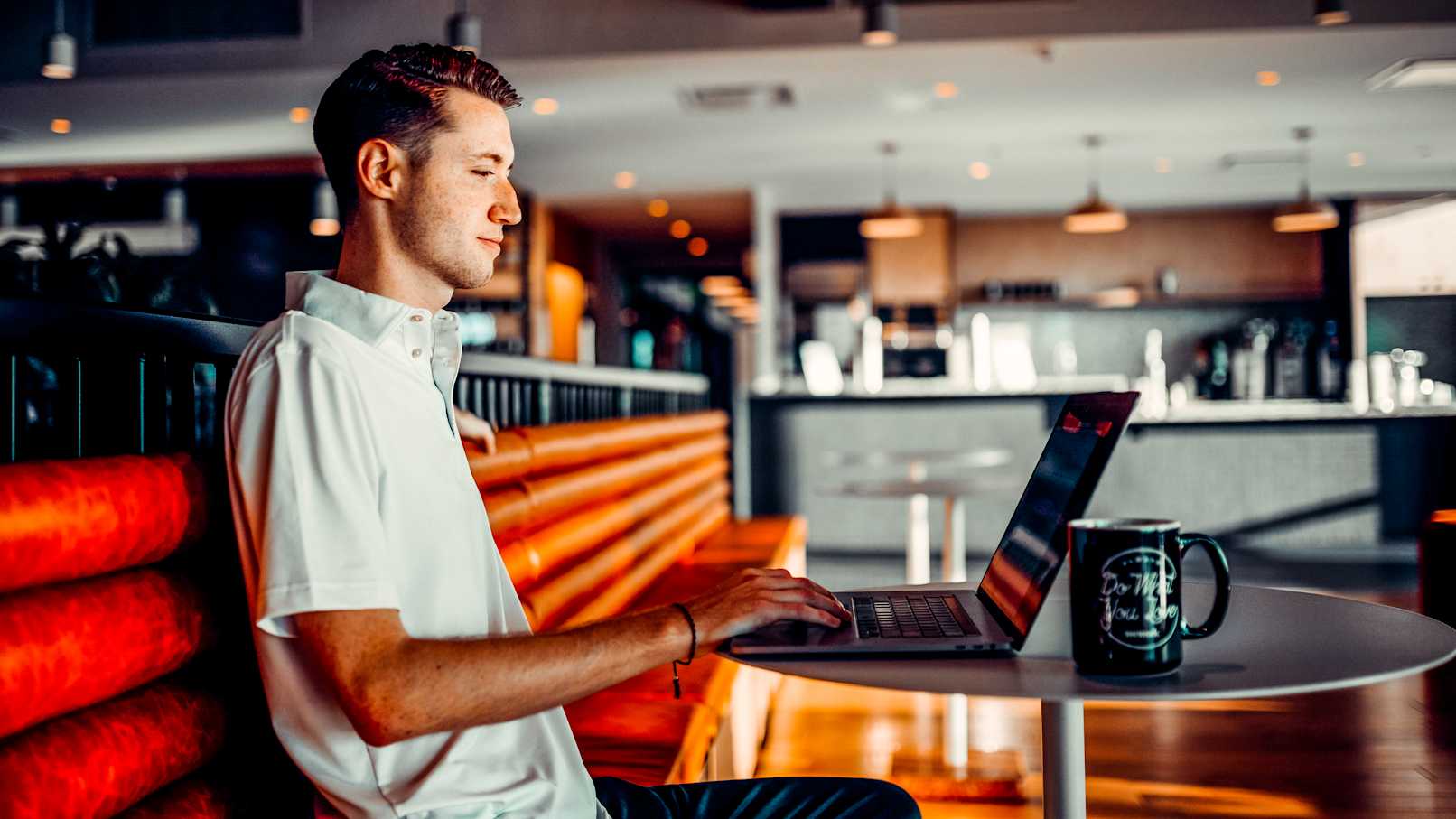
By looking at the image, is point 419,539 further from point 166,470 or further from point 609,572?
point 609,572

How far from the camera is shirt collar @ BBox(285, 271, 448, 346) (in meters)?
1.04

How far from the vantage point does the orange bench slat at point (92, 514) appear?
0.84 m

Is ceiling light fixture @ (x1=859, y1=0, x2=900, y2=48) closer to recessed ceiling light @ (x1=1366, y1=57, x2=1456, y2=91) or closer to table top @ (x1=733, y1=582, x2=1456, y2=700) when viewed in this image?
recessed ceiling light @ (x1=1366, y1=57, x2=1456, y2=91)

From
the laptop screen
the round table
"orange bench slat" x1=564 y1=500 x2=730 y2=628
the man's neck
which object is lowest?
"orange bench slat" x1=564 y1=500 x2=730 y2=628

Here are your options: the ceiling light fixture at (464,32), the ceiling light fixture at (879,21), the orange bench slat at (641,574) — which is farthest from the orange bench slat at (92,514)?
the ceiling light fixture at (879,21)

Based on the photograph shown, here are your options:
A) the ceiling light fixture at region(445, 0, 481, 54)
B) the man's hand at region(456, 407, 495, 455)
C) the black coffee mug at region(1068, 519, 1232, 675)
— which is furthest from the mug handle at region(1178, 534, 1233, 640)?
the ceiling light fixture at region(445, 0, 481, 54)

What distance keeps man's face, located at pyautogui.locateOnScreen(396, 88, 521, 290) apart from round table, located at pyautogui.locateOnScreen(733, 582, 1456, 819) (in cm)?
48

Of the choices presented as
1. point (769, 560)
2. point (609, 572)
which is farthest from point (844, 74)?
point (609, 572)

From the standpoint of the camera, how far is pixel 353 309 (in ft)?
3.42

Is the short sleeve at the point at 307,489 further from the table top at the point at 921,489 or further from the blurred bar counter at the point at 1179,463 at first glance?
the blurred bar counter at the point at 1179,463

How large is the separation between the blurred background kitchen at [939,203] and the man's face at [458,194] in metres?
2.47

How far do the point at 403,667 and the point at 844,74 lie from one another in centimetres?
574

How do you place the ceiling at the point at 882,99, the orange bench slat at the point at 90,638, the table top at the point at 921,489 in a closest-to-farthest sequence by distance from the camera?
the orange bench slat at the point at 90,638
the table top at the point at 921,489
the ceiling at the point at 882,99

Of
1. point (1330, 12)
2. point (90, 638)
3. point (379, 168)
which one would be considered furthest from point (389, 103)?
point (1330, 12)
